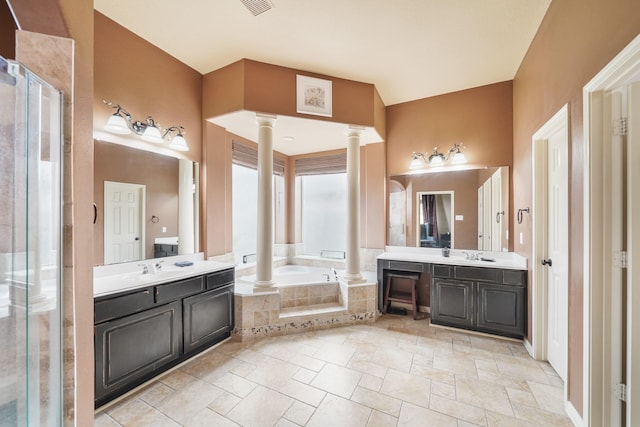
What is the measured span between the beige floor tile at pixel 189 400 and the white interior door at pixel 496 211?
3442mm

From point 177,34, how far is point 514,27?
318 centimetres

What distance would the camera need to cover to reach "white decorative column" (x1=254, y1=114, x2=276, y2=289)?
2883 mm

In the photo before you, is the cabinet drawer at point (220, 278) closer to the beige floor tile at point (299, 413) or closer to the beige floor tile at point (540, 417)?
the beige floor tile at point (299, 413)

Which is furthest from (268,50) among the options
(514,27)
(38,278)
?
(38,278)

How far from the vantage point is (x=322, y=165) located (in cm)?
→ 449

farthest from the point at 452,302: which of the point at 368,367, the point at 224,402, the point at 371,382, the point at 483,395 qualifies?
the point at 224,402

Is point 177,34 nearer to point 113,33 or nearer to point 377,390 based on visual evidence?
point 113,33

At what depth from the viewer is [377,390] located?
6.48 feet

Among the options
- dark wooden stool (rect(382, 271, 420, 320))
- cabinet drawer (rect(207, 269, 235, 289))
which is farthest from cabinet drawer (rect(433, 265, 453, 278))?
cabinet drawer (rect(207, 269, 235, 289))

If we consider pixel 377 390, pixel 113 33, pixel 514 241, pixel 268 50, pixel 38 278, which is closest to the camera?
pixel 38 278

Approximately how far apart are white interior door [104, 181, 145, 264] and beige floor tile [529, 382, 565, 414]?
11.9 ft

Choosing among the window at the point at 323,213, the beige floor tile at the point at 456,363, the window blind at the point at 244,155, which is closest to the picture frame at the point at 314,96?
the window blind at the point at 244,155

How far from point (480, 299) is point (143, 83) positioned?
169 inches

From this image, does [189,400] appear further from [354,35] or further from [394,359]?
[354,35]
